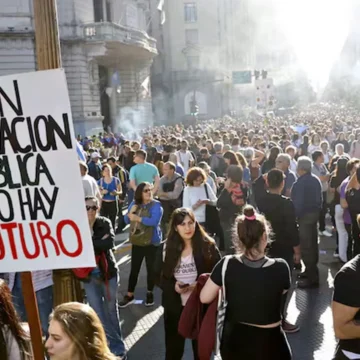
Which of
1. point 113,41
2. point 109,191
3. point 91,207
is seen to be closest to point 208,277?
point 91,207

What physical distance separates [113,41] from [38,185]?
3231cm

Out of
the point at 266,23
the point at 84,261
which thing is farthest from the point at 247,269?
the point at 266,23

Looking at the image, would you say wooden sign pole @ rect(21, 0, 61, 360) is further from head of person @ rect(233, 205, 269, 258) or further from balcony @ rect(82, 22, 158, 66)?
balcony @ rect(82, 22, 158, 66)

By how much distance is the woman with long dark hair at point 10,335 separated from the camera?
2.97m

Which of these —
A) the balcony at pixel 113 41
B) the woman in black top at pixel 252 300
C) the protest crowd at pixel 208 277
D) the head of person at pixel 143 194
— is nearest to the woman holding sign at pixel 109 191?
the protest crowd at pixel 208 277

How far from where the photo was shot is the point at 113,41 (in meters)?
34.1

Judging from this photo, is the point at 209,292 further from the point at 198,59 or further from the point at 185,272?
the point at 198,59

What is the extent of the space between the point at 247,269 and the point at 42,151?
1492 millimetres

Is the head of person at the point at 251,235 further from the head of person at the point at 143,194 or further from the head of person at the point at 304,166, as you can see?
the head of person at the point at 304,166

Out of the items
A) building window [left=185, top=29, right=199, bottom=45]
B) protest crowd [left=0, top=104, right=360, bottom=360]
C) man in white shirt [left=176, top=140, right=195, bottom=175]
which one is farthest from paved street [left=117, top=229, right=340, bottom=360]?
building window [left=185, top=29, right=199, bottom=45]

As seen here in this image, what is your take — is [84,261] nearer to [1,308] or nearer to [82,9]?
[1,308]

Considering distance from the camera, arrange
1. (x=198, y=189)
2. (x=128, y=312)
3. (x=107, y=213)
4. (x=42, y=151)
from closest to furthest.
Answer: (x=42, y=151) → (x=128, y=312) → (x=198, y=189) → (x=107, y=213)

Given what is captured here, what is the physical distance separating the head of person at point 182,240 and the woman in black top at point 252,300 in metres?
0.86

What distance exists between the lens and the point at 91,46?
34156 millimetres
